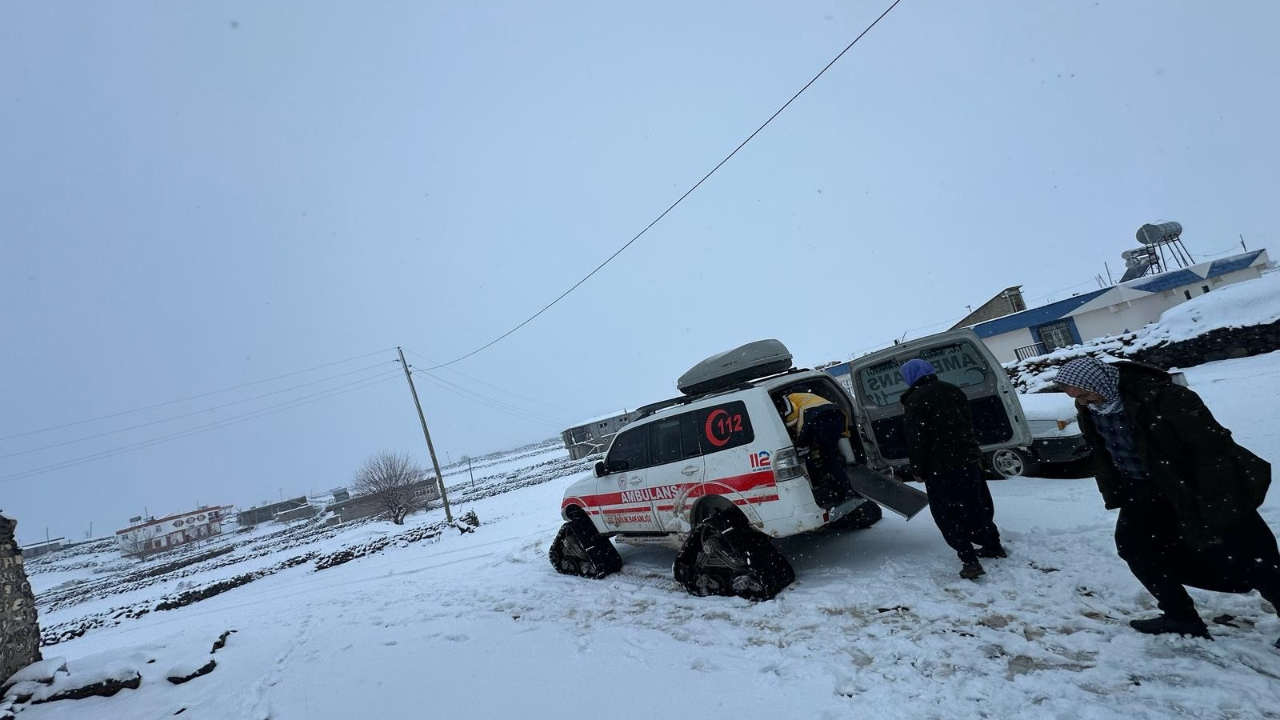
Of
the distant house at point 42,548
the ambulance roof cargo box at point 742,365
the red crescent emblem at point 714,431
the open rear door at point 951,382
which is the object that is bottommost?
the open rear door at point 951,382

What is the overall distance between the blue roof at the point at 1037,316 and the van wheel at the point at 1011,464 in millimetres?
24690

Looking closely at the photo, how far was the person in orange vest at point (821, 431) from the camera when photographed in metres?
5.63

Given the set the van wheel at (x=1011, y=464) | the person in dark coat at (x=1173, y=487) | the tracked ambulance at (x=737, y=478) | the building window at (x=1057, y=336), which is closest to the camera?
the person in dark coat at (x=1173, y=487)

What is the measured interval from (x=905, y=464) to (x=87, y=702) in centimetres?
911

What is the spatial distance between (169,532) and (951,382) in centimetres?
9152

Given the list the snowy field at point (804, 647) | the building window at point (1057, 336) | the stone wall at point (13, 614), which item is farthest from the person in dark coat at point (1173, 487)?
the building window at point (1057, 336)

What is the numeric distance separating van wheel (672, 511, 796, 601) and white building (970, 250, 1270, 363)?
31.2m

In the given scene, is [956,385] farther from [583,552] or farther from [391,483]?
Answer: [391,483]

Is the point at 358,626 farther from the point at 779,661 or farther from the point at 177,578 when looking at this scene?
the point at 177,578

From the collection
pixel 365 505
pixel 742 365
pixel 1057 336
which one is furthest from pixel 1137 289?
pixel 365 505

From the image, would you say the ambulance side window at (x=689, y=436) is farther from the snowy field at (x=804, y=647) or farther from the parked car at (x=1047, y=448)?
the parked car at (x=1047, y=448)

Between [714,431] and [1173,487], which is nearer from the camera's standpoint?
[1173,487]

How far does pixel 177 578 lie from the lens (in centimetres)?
2897

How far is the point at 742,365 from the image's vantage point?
6.36 meters
